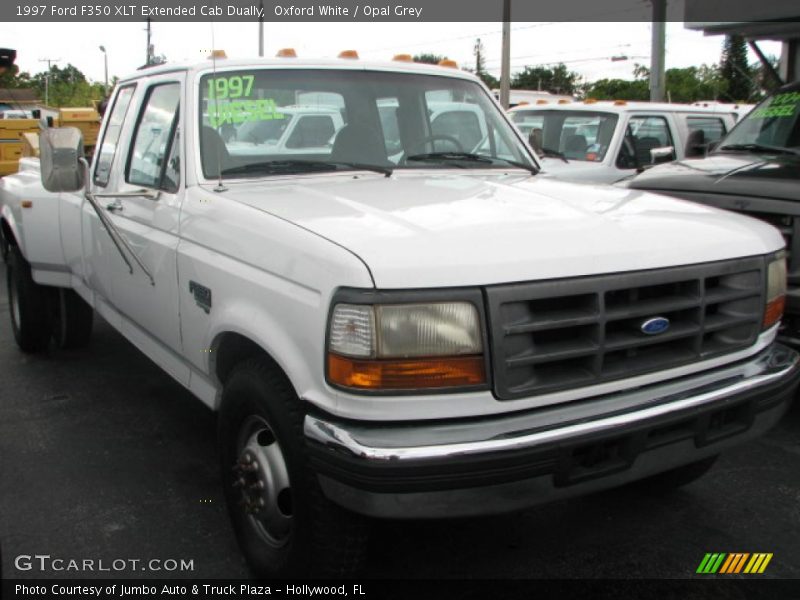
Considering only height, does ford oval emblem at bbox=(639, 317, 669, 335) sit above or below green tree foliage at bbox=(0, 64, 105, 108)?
below

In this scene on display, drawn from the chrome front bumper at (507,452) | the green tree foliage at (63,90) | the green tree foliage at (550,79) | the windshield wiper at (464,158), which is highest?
the green tree foliage at (550,79)

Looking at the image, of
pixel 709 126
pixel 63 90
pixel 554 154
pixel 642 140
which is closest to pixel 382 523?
pixel 554 154

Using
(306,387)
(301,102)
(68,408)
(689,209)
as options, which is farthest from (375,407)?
(68,408)

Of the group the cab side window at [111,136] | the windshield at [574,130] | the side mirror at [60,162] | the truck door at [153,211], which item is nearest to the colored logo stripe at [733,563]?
the truck door at [153,211]

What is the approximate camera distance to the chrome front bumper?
86.7 inches

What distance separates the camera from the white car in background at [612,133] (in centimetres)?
832

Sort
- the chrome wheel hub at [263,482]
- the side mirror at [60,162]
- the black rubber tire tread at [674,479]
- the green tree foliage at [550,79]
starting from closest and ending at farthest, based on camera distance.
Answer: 1. the chrome wheel hub at [263,482]
2. the black rubber tire tread at [674,479]
3. the side mirror at [60,162]
4. the green tree foliage at [550,79]

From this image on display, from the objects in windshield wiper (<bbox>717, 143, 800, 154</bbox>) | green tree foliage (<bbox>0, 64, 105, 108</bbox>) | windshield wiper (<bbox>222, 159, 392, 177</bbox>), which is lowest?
windshield wiper (<bbox>222, 159, 392, 177</bbox>)

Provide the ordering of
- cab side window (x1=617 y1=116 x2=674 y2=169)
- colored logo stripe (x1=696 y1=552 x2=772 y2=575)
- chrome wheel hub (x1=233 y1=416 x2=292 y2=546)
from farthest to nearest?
cab side window (x1=617 y1=116 x2=674 y2=169) → colored logo stripe (x1=696 y1=552 x2=772 y2=575) → chrome wheel hub (x1=233 y1=416 x2=292 y2=546)

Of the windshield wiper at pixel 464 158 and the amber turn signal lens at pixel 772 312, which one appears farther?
the windshield wiper at pixel 464 158

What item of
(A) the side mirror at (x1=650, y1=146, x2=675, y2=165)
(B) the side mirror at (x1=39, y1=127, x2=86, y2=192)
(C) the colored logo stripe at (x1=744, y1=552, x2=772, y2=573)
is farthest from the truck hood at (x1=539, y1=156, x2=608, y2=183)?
(C) the colored logo stripe at (x1=744, y1=552, x2=772, y2=573)

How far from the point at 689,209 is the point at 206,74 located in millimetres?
2149

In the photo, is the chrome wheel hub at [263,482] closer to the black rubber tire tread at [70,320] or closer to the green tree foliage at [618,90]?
the black rubber tire tread at [70,320]

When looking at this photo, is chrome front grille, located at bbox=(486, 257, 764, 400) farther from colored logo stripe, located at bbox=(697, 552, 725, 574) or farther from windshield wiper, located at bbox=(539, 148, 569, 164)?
windshield wiper, located at bbox=(539, 148, 569, 164)
